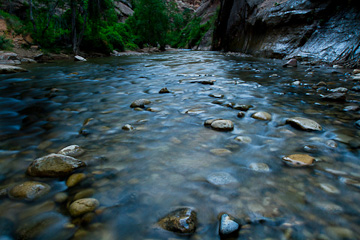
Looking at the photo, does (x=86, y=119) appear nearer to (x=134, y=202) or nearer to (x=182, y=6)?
(x=134, y=202)

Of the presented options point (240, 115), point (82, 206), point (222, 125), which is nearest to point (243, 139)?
point (222, 125)

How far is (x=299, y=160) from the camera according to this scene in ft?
4.38

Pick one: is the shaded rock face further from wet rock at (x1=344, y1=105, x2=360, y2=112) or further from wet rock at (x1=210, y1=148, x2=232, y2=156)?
wet rock at (x1=210, y1=148, x2=232, y2=156)

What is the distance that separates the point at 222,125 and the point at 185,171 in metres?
0.74

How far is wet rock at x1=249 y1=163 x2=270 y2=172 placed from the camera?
1.26m

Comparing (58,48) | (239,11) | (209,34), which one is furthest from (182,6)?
(58,48)

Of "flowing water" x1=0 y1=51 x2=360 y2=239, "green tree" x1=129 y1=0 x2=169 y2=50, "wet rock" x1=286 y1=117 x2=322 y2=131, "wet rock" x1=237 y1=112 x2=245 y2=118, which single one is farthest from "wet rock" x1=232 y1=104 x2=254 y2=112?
"green tree" x1=129 y1=0 x2=169 y2=50

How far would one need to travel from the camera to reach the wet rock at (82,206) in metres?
0.93

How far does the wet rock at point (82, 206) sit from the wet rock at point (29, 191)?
0.23 meters

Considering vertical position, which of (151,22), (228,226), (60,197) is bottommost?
(60,197)

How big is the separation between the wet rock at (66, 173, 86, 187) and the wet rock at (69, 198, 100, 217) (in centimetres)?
19

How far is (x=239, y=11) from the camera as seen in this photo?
14.8 meters

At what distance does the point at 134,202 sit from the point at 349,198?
1.08 metres

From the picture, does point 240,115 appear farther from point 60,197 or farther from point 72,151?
point 60,197
